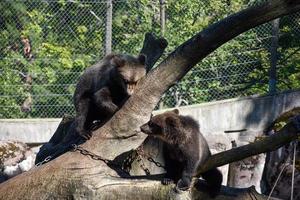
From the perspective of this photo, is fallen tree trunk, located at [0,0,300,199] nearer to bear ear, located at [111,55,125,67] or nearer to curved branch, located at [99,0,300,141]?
curved branch, located at [99,0,300,141]

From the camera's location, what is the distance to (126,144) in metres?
7.21

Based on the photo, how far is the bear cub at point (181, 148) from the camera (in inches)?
249

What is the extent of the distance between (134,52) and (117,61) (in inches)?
185

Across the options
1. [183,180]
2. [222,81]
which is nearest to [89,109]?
[183,180]

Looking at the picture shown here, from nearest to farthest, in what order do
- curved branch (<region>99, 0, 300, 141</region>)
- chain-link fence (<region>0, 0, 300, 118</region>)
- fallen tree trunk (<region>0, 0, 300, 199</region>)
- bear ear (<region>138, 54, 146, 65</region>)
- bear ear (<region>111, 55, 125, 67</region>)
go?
curved branch (<region>99, 0, 300, 141</region>)
fallen tree trunk (<region>0, 0, 300, 199</region>)
bear ear (<region>111, 55, 125, 67</region>)
bear ear (<region>138, 54, 146, 65</region>)
chain-link fence (<region>0, 0, 300, 118</region>)

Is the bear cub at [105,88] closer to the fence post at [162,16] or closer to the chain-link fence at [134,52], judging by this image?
the chain-link fence at [134,52]

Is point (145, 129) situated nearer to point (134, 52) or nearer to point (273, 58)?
point (273, 58)

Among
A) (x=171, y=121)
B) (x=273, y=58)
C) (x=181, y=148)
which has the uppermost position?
(x=273, y=58)

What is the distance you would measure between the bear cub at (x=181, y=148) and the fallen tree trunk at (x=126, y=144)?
122mm

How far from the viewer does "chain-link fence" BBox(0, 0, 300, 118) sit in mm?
12484

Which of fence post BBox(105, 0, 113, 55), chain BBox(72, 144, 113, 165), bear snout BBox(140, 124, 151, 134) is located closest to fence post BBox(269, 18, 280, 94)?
fence post BBox(105, 0, 113, 55)

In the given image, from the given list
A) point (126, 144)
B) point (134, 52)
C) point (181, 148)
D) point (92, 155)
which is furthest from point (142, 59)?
point (134, 52)

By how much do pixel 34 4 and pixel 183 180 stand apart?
26.6 feet

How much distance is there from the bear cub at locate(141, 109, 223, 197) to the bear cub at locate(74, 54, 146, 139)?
91 centimetres
